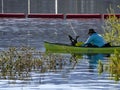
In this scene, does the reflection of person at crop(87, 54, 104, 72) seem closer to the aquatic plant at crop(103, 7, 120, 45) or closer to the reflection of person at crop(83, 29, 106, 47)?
the reflection of person at crop(83, 29, 106, 47)

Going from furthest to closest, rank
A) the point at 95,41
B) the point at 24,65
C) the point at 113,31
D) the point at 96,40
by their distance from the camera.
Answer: the point at 95,41 < the point at 96,40 < the point at 113,31 < the point at 24,65

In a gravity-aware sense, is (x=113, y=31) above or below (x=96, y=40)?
above

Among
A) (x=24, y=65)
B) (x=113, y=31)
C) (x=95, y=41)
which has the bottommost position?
(x=24, y=65)

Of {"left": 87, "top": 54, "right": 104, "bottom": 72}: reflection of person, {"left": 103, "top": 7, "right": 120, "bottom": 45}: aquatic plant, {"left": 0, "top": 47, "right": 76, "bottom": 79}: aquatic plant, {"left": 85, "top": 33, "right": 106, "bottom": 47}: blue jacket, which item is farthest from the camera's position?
{"left": 85, "top": 33, "right": 106, "bottom": 47}: blue jacket

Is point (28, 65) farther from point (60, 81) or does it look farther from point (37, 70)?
point (60, 81)

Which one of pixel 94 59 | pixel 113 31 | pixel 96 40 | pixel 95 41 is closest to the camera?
pixel 113 31

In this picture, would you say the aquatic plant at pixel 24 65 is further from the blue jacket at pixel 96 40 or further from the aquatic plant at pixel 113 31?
the blue jacket at pixel 96 40

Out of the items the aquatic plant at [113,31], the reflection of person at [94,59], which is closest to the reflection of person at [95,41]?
the aquatic plant at [113,31]

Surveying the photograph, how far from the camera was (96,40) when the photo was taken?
Answer: 154ft

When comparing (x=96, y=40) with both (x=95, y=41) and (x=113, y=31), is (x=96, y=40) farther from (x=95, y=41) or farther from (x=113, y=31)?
(x=113, y=31)

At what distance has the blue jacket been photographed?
46688mm

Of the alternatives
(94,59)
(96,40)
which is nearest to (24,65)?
(94,59)

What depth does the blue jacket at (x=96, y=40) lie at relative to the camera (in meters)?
46.7

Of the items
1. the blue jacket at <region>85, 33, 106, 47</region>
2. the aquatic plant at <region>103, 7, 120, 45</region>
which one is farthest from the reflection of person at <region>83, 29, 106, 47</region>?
the aquatic plant at <region>103, 7, 120, 45</region>
